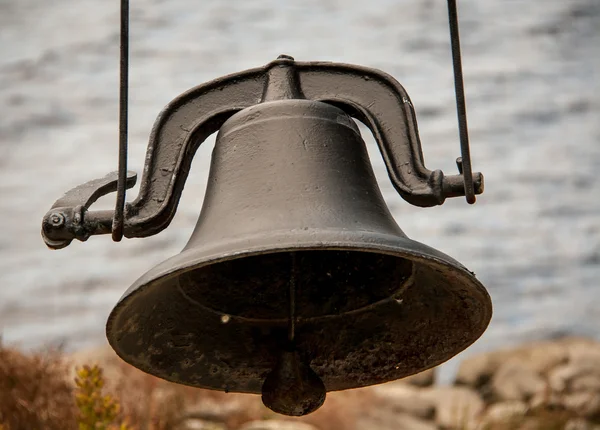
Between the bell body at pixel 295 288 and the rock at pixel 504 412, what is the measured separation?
8.63 ft

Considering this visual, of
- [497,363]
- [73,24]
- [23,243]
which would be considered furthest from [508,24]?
[23,243]

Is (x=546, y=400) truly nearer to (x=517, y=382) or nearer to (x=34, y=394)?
(x=517, y=382)

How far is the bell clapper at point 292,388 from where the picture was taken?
55.4 inches

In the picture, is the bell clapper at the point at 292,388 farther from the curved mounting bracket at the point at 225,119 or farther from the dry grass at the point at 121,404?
the dry grass at the point at 121,404

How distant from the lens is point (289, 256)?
165 cm

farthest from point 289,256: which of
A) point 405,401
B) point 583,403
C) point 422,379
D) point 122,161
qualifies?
point 422,379

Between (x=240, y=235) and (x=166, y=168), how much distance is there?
0.27 meters

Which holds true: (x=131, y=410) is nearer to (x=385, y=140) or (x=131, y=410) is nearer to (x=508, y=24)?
(x=385, y=140)

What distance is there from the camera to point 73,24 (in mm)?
5191

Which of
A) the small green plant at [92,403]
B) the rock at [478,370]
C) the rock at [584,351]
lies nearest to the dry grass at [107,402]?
the small green plant at [92,403]

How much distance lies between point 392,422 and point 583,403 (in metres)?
0.90

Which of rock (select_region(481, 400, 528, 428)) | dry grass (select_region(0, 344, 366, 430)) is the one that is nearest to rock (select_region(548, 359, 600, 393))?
rock (select_region(481, 400, 528, 428))

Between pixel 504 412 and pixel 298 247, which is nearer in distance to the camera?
pixel 298 247

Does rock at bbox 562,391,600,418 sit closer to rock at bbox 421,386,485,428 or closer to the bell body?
rock at bbox 421,386,485,428
